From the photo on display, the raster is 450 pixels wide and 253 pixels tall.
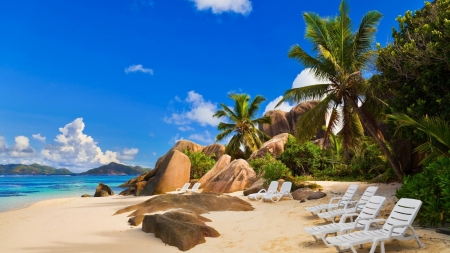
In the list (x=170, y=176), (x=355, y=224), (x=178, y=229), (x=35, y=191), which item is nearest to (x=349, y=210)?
(x=355, y=224)

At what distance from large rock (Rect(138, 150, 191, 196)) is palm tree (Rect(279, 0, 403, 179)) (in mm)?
8472

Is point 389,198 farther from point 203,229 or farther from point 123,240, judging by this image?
point 123,240

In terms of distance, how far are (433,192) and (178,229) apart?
18.6 ft

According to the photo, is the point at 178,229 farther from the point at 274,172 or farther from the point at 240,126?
the point at 240,126

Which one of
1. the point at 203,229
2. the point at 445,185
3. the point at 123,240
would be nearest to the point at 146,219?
the point at 123,240

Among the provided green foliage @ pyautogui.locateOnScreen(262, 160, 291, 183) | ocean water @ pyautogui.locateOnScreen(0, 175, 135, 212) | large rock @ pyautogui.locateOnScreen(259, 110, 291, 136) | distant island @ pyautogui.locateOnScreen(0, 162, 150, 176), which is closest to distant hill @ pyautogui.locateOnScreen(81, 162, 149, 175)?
distant island @ pyautogui.locateOnScreen(0, 162, 150, 176)

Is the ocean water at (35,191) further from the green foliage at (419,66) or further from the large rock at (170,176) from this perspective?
the green foliage at (419,66)

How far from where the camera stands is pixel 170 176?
22625 mm

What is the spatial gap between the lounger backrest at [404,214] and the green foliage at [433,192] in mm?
1128

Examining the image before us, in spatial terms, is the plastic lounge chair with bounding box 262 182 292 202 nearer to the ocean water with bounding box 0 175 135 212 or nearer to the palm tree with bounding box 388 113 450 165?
the palm tree with bounding box 388 113 450 165

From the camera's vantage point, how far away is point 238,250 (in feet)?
24.0

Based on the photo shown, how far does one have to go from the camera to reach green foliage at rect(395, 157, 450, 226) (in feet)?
24.6

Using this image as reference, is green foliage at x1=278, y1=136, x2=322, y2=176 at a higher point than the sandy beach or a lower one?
higher

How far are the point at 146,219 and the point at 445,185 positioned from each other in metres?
6.91
